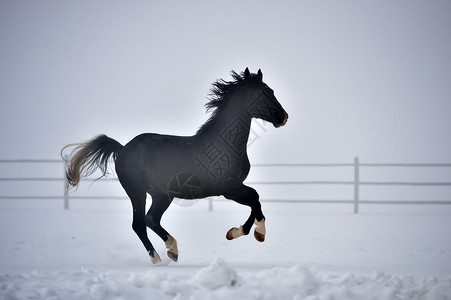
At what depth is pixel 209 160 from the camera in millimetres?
4512

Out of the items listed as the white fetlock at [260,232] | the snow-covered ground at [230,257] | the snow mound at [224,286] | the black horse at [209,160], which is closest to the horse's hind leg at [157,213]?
the black horse at [209,160]

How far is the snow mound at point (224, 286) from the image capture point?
3354mm

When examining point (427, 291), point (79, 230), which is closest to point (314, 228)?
point (79, 230)

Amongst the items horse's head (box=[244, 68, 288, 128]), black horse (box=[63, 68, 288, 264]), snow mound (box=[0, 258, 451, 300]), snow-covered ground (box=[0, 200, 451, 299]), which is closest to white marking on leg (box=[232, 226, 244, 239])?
black horse (box=[63, 68, 288, 264])

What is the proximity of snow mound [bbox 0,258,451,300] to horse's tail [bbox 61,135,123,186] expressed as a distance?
1.74m

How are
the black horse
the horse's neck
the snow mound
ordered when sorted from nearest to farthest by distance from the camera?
the snow mound < the black horse < the horse's neck

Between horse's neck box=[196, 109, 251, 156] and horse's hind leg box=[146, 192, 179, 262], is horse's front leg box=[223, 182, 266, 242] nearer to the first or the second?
horse's neck box=[196, 109, 251, 156]

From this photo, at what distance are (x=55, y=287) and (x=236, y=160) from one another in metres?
1.94

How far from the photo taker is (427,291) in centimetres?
346

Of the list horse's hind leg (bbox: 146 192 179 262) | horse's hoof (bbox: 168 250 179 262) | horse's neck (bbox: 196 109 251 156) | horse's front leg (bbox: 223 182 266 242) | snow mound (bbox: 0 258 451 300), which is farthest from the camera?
horse's hind leg (bbox: 146 192 179 262)

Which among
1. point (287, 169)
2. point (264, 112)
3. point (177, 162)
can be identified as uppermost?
point (264, 112)

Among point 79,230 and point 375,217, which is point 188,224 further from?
point 375,217

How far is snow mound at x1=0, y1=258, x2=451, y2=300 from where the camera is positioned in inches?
132

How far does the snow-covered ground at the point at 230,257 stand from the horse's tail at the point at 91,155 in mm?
991
